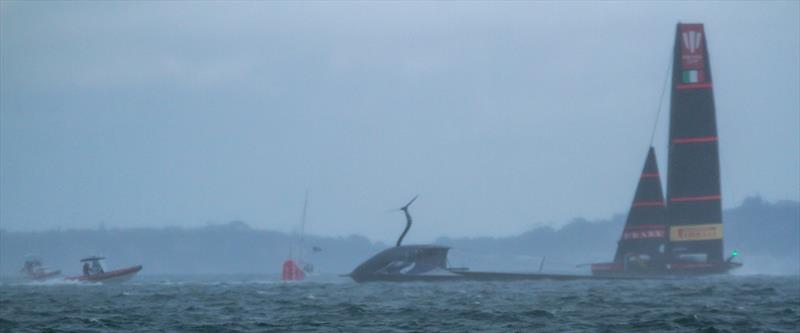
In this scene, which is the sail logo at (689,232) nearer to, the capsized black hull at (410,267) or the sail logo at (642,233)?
the sail logo at (642,233)

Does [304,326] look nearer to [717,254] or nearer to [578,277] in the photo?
[578,277]

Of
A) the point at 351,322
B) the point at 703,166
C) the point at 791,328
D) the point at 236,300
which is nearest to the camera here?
the point at 791,328

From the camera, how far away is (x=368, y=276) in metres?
104

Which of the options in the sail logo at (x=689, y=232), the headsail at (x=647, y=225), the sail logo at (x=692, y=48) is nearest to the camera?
the sail logo at (x=692, y=48)

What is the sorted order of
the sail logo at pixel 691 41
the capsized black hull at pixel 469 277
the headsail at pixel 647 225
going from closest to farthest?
the capsized black hull at pixel 469 277
the sail logo at pixel 691 41
the headsail at pixel 647 225

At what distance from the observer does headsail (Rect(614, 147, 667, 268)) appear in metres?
121

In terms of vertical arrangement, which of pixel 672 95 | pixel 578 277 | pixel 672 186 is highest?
pixel 672 95

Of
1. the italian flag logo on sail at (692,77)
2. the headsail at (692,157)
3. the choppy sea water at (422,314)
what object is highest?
the italian flag logo on sail at (692,77)

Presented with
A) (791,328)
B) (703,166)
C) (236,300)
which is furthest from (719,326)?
(703,166)

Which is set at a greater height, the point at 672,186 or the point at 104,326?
the point at 672,186

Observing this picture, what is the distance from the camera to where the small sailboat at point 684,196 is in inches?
4572

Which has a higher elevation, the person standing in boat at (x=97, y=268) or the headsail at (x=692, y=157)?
the headsail at (x=692, y=157)

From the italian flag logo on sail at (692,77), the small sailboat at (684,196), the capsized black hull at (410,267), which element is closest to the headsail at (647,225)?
the small sailboat at (684,196)

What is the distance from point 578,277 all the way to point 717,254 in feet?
67.2
